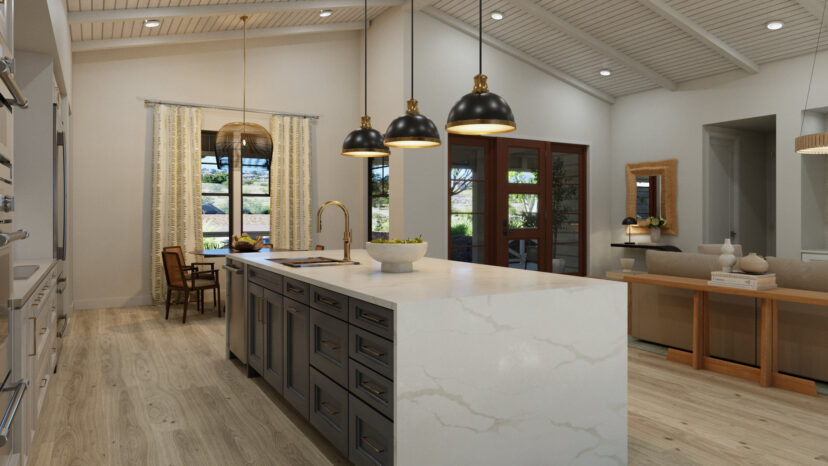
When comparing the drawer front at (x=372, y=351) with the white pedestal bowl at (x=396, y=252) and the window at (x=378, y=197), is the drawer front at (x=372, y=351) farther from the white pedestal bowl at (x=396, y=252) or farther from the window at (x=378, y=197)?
the window at (x=378, y=197)

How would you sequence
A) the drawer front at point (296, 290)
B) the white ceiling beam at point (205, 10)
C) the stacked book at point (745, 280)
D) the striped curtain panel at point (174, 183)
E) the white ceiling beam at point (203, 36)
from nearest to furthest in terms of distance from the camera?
the drawer front at point (296, 290) → the stacked book at point (745, 280) → the white ceiling beam at point (205, 10) → the white ceiling beam at point (203, 36) → the striped curtain panel at point (174, 183)

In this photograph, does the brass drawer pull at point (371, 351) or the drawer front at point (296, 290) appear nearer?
the brass drawer pull at point (371, 351)

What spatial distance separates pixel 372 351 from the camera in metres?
2.19

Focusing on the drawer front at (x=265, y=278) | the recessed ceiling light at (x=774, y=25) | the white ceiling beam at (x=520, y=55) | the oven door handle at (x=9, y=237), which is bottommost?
the drawer front at (x=265, y=278)

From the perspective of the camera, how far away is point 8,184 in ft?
6.97

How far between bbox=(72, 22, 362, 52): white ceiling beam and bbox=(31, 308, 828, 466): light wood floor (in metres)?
3.75

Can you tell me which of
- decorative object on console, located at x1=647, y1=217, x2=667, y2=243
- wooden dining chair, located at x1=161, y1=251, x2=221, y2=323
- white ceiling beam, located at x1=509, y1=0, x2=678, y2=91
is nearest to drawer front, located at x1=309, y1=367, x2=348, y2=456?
wooden dining chair, located at x1=161, y1=251, x2=221, y2=323

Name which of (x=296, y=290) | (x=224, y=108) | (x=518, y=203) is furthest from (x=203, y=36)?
(x=296, y=290)

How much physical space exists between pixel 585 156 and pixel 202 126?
566 cm

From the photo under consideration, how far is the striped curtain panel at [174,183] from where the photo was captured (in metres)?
6.79

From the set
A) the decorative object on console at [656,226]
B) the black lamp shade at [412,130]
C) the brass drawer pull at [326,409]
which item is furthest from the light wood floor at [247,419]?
the decorative object on console at [656,226]

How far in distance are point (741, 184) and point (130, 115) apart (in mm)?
8443

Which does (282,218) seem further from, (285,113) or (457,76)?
(457,76)

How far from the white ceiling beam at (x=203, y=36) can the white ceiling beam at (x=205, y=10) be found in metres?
0.98
